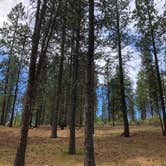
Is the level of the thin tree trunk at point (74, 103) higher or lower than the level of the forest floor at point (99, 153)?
higher

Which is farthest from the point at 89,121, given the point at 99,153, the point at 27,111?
the point at 99,153

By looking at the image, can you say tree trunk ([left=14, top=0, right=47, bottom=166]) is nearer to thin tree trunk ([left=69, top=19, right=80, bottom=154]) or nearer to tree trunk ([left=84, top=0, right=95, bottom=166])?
tree trunk ([left=84, top=0, right=95, bottom=166])

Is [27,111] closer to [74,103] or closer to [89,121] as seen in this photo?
[89,121]

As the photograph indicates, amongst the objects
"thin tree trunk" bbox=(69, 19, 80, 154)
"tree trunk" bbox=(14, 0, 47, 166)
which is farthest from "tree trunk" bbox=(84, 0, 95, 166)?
"thin tree trunk" bbox=(69, 19, 80, 154)

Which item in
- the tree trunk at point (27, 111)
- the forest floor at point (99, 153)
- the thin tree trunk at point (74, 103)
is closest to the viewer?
the tree trunk at point (27, 111)

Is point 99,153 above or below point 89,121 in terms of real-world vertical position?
below

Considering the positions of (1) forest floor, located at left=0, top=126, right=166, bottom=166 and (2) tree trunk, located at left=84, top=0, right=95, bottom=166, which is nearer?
(2) tree trunk, located at left=84, top=0, right=95, bottom=166

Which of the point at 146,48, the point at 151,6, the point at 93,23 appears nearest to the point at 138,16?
the point at 151,6

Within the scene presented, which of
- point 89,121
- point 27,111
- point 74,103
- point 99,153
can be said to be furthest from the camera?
point 99,153

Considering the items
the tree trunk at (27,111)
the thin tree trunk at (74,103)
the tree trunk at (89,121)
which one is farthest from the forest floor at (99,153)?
the tree trunk at (89,121)

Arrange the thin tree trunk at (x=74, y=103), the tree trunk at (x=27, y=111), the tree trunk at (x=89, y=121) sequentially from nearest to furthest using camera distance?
the tree trunk at (x=89, y=121)
the tree trunk at (x=27, y=111)
the thin tree trunk at (x=74, y=103)

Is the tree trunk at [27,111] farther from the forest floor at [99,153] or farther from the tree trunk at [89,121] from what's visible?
the tree trunk at [89,121]

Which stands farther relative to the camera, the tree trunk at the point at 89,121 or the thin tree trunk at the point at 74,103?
the thin tree trunk at the point at 74,103

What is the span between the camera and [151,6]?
21.6 m
